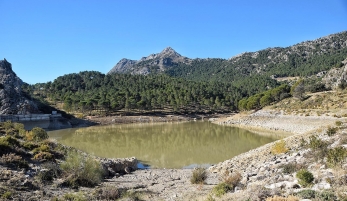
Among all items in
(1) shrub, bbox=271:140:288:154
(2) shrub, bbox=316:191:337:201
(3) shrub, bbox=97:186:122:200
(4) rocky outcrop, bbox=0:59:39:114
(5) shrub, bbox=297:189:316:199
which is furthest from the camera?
(4) rocky outcrop, bbox=0:59:39:114

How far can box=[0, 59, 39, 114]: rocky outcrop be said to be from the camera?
2637 inches

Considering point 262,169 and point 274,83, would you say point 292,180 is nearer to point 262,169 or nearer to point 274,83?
point 262,169

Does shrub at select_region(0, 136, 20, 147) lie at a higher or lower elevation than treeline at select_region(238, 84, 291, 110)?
lower

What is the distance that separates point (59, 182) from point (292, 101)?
61280 mm

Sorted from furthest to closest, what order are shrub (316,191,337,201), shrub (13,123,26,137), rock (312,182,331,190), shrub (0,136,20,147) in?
shrub (13,123,26,137) < shrub (0,136,20,147) < rock (312,182,331,190) < shrub (316,191,337,201)

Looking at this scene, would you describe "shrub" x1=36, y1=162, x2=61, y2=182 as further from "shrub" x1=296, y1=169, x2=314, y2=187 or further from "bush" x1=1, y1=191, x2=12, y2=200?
"shrub" x1=296, y1=169, x2=314, y2=187

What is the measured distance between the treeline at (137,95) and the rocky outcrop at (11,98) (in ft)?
62.0

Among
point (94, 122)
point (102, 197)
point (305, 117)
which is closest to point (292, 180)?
point (102, 197)

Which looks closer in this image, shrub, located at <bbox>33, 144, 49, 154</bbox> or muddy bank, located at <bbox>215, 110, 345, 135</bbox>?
shrub, located at <bbox>33, 144, 49, 154</bbox>

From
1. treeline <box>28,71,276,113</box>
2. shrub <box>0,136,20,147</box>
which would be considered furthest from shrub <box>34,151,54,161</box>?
treeline <box>28,71,276,113</box>

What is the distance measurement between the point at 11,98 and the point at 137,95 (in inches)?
1734

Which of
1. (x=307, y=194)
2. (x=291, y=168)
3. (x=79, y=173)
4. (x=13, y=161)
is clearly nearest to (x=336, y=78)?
(x=291, y=168)

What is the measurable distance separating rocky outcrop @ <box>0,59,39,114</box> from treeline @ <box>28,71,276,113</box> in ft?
62.0

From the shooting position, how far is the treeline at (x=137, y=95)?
9288cm
